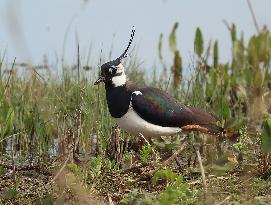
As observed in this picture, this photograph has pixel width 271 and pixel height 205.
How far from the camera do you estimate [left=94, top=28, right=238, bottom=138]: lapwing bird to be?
6332mm

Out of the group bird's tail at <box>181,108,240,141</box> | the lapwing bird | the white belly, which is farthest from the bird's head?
bird's tail at <box>181,108,240,141</box>

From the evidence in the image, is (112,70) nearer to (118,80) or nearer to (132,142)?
(118,80)

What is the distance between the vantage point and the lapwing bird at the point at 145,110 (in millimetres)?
6332

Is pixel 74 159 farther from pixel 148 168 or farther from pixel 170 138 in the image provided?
pixel 170 138

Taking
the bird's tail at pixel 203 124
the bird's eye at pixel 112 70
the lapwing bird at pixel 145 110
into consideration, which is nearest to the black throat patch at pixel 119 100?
the lapwing bird at pixel 145 110

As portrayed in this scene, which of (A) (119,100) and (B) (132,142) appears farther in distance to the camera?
(B) (132,142)

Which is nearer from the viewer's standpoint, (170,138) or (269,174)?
(269,174)

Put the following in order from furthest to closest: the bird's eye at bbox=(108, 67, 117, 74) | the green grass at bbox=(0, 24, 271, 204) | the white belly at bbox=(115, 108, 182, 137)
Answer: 1. the bird's eye at bbox=(108, 67, 117, 74)
2. the white belly at bbox=(115, 108, 182, 137)
3. the green grass at bbox=(0, 24, 271, 204)

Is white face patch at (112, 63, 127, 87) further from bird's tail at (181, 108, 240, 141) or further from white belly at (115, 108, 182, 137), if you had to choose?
bird's tail at (181, 108, 240, 141)

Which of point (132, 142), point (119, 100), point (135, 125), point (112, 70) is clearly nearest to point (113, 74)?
point (112, 70)

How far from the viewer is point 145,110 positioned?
6.35 meters

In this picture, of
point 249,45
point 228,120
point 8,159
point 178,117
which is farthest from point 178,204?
point 249,45

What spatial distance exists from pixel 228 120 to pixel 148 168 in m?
2.91

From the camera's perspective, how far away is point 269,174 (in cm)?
576
